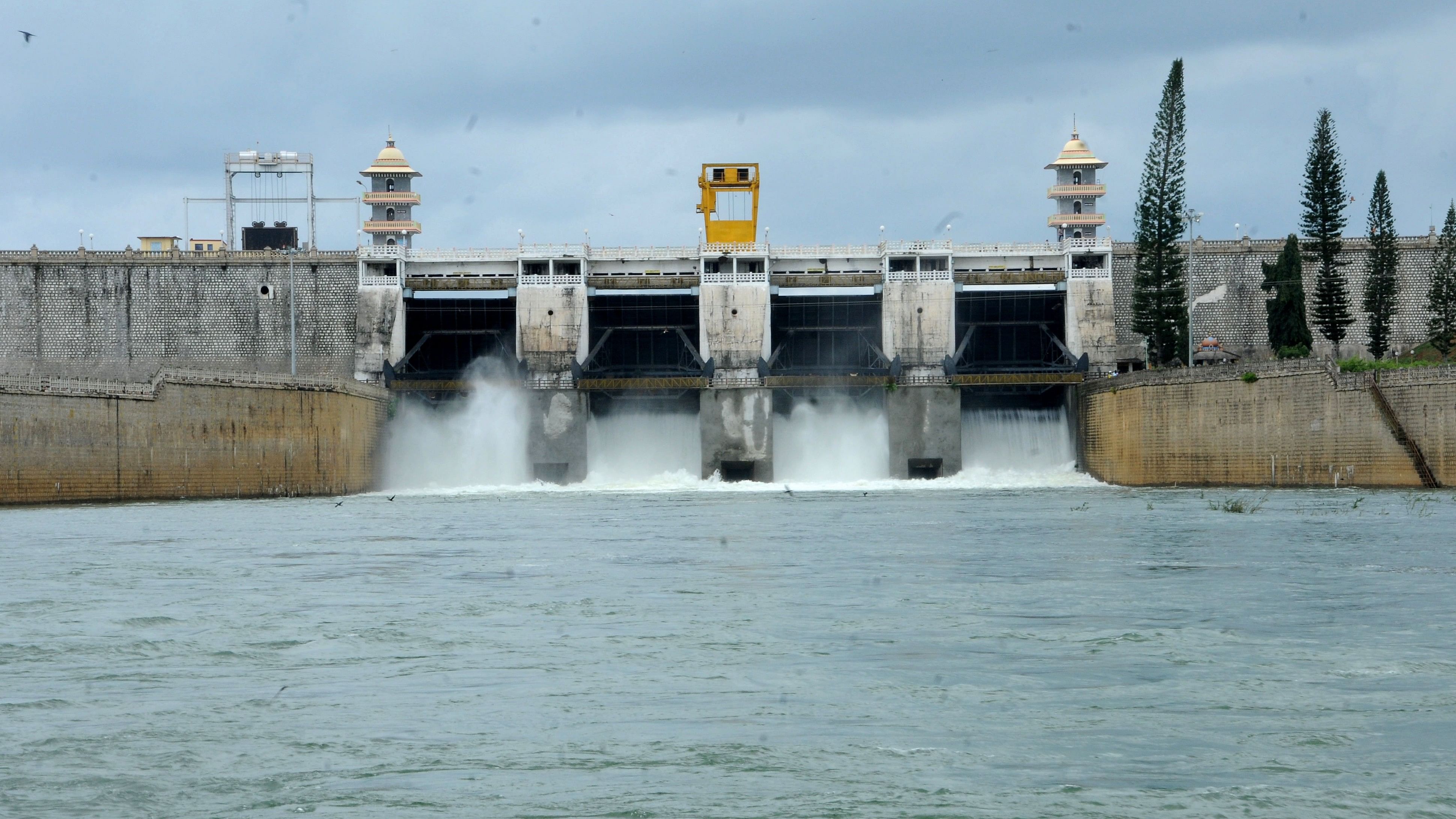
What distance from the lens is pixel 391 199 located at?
96.3 metres

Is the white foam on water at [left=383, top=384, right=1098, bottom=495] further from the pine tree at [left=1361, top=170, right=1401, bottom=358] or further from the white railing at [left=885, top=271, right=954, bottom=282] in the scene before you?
the pine tree at [left=1361, top=170, right=1401, bottom=358]

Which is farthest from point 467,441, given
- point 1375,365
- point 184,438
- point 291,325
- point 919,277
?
point 1375,365

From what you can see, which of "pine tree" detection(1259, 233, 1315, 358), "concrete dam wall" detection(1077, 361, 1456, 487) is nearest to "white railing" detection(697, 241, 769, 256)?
"concrete dam wall" detection(1077, 361, 1456, 487)

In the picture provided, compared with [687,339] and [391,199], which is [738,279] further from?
[391,199]

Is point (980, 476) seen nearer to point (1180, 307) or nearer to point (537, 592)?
point (1180, 307)

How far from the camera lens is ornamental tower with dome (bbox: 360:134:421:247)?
96.0 meters

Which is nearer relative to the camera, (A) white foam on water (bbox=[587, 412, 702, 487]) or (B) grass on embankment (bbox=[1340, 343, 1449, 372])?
(B) grass on embankment (bbox=[1340, 343, 1449, 372])

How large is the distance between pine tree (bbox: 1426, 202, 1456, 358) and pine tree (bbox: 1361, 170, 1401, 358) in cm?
212

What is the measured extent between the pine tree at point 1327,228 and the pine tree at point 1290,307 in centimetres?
113

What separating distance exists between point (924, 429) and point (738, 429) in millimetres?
9180

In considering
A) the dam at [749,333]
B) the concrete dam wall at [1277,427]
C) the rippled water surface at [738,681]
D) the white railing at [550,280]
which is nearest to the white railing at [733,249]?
the dam at [749,333]

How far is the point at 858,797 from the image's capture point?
11.9 metres

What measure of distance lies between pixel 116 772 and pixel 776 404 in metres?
71.7

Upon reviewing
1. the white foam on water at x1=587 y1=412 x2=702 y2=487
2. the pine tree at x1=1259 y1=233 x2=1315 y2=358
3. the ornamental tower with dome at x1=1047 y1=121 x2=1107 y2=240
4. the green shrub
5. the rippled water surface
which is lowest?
the rippled water surface
